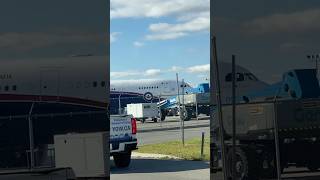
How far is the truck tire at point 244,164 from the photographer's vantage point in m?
3.09

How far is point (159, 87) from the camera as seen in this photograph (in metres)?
3.88

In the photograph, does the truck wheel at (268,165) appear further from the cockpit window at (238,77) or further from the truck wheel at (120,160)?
the truck wheel at (120,160)

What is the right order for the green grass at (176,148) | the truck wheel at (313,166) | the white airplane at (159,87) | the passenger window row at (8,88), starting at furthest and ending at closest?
the green grass at (176,148)
the truck wheel at (313,166)
the white airplane at (159,87)
the passenger window row at (8,88)

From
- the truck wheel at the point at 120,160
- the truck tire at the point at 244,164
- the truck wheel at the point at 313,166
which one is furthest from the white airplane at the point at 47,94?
the truck wheel at the point at 313,166

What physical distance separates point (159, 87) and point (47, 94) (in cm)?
120

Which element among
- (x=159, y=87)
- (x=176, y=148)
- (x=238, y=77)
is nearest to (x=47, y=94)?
(x=238, y=77)

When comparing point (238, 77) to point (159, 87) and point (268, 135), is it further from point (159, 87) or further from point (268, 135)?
point (159, 87)

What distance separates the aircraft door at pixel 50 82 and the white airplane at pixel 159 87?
32cm

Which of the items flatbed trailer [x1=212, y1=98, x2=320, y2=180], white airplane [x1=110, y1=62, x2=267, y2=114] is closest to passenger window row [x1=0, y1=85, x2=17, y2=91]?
white airplane [x1=110, y1=62, x2=267, y2=114]

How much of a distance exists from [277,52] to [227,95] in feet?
1.23

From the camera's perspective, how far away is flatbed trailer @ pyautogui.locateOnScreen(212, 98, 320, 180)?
3.05 m

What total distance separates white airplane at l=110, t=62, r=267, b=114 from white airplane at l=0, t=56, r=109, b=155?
0.17 metres

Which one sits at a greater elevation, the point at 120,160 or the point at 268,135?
the point at 268,135

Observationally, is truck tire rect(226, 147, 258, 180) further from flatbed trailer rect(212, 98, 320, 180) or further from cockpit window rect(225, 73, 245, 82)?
cockpit window rect(225, 73, 245, 82)
